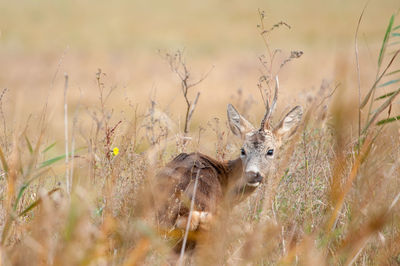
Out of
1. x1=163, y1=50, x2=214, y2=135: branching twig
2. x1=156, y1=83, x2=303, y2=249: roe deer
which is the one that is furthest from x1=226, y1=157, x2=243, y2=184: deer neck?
x1=163, y1=50, x2=214, y2=135: branching twig

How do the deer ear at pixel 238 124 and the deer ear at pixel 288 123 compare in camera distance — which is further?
the deer ear at pixel 238 124

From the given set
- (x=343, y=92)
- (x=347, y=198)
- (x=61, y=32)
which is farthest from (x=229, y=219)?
(x=61, y=32)

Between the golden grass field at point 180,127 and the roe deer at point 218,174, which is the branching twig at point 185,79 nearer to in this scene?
the golden grass field at point 180,127

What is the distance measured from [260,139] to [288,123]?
453 mm

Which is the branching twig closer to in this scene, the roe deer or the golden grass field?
the golden grass field

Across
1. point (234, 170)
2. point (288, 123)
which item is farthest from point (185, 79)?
point (288, 123)

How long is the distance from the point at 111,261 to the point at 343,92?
1361 mm

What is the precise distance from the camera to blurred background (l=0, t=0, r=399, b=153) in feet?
75.7

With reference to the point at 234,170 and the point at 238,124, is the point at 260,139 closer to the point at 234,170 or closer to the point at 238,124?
the point at 234,170

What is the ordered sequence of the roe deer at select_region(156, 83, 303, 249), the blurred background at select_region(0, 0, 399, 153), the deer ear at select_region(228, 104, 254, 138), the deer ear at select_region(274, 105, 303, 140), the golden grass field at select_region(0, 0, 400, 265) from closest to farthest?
the golden grass field at select_region(0, 0, 400, 265) → the roe deer at select_region(156, 83, 303, 249) → the deer ear at select_region(274, 105, 303, 140) → the deer ear at select_region(228, 104, 254, 138) → the blurred background at select_region(0, 0, 399, 153)

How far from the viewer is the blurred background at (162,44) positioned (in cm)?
2306

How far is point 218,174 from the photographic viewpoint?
5.76m

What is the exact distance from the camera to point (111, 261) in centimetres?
301

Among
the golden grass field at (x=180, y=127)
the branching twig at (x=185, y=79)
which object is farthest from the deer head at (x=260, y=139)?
the branching twig at (x=185, y=79)
